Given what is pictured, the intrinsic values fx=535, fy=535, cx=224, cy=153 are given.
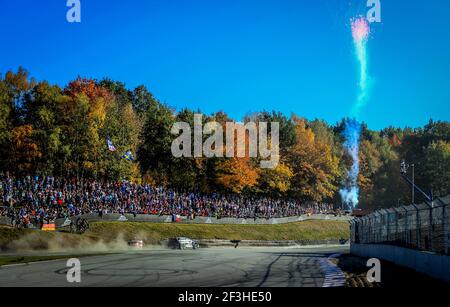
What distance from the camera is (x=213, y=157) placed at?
79125 millimetres

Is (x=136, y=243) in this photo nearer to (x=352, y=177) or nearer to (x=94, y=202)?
(x=94, y=202)

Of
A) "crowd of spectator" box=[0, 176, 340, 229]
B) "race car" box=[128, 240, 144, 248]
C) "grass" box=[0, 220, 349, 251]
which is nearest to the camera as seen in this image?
"grass" box=[0, 220, 349, 251]

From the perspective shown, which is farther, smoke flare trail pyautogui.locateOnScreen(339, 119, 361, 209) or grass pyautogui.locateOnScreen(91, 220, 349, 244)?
smoke flare trail pyautogui.locateOnScreen(339, 119, 361, 209)

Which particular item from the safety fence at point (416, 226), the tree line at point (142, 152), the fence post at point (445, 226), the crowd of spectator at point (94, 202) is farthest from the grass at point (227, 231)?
the fence post at point (445, 226)

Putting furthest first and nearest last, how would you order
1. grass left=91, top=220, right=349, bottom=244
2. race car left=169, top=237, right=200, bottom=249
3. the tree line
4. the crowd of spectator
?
the tree line
grass left=91, top=220, right=349, bottom=244
race car left=169, top=237, right=200, bottom=249
the crowd of spectator

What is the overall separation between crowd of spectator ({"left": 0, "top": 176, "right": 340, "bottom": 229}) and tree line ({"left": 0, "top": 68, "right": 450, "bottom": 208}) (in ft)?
25.5

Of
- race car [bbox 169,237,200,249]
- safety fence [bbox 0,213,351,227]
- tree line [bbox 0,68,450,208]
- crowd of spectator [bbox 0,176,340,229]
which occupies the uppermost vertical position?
tree line [bbox 0,68,450,208]

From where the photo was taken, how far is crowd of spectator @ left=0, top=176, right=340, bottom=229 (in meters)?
44.7

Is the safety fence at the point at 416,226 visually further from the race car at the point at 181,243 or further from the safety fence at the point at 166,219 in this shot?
the safety fence at the point at 166,219

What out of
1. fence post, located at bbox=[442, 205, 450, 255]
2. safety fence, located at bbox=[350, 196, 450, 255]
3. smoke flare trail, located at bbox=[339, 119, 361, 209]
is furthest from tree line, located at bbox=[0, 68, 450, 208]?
fence post, located at bbox=[442, 205, 450, 255]

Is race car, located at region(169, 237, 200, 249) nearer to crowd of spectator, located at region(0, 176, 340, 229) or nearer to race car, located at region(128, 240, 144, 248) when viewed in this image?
race car, located at region(128, 240, 144, 248)

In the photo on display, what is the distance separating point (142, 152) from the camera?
3292 inches

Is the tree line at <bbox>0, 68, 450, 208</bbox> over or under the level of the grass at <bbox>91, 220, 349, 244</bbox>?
over
